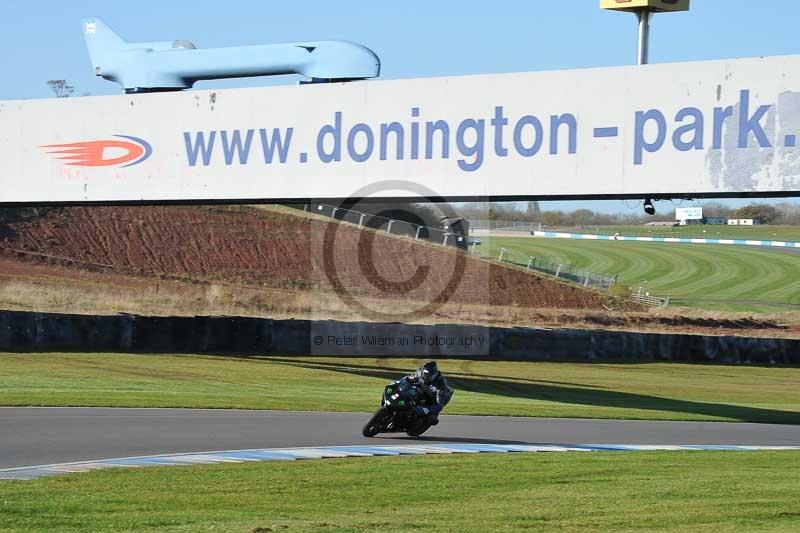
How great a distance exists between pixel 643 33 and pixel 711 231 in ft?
280

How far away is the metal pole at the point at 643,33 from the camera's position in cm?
1983

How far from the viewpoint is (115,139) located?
24141 millimetres

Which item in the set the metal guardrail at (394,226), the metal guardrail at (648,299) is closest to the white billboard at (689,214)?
the metal guardrail at (648,299)

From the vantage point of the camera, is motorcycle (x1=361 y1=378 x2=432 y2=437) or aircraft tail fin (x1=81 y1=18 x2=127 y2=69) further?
aircraft tail fin (x1=81 y1=18 x2=127 y2=69)

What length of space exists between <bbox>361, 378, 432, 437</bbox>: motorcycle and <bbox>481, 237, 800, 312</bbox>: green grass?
1964 inches

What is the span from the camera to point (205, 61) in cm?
2367

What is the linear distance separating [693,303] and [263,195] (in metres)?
Result: 46.7

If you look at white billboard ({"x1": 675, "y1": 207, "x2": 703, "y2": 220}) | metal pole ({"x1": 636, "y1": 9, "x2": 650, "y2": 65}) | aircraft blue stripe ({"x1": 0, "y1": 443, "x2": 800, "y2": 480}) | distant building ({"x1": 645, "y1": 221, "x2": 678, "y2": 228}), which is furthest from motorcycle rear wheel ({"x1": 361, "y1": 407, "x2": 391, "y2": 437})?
white billboard ({"x1": 675, "y1": 207, "x2": 703, "y2": 220})

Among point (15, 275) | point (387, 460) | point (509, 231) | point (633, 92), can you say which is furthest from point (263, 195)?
point (509, 231)

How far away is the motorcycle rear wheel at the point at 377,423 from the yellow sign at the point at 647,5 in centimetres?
856

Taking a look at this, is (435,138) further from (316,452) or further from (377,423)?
(316,452)

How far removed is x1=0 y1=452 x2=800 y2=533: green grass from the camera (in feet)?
30.0

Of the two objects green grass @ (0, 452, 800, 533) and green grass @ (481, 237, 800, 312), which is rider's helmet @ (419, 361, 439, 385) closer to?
green grass @ (0, 452, 800, 533)

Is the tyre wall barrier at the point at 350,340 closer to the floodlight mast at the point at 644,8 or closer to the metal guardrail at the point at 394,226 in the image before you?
the floodlight mast at the point at 644,8
